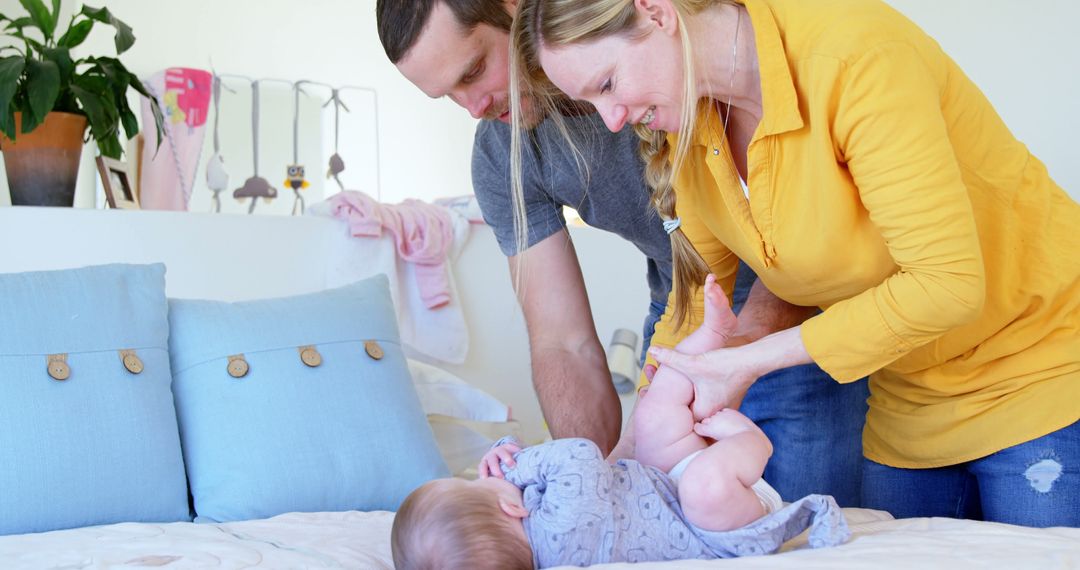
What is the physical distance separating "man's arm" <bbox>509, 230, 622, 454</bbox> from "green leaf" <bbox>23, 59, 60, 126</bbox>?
1.11m

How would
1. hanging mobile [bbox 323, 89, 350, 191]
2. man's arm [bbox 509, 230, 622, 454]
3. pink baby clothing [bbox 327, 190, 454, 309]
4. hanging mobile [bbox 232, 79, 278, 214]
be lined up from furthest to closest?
hanging mobile [bbox 323, 89, 350, 191] → hanging mobile [bbox 232, 79, 278, 214] → pink baby clothing [bbox 327, 190, 454, 309] → man's arm [bbox 509, 230, 622, 454]

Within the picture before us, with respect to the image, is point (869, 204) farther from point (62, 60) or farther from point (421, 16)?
point (62, 60)

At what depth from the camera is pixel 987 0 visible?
246 centimetres

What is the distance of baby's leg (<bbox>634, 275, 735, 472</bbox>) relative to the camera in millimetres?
1373

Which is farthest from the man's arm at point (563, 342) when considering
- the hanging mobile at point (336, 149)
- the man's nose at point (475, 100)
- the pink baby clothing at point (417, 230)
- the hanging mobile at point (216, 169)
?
the hanging mobile at point (336, 149)

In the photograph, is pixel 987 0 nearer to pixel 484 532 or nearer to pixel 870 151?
pixel 870 151

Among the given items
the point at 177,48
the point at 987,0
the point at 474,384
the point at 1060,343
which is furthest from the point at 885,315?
the point at 177,48

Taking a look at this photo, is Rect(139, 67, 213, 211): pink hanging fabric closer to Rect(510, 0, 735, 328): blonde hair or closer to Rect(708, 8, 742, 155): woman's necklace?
Rect(510, 0, 735, 328): blonde hair

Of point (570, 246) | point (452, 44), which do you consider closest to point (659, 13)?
point (452, 44)

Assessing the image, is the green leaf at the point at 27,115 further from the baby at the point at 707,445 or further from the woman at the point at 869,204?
the baby at the point at 707,445

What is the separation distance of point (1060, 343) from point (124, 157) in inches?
95.2

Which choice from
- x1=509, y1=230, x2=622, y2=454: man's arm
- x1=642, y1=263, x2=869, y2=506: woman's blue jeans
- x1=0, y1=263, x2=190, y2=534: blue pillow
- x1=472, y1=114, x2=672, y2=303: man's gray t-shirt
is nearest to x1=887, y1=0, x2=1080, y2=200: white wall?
x1=642, y1=263, x2=869, y2=506: woman's blue jeans

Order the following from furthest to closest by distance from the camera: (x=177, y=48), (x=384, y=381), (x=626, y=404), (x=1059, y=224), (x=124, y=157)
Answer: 1. (x=177, y=48)
2. (x=626, y=404)
3. (x=124, y=157)
4. (x=384, y=381)
5. (x=1059, y=224)

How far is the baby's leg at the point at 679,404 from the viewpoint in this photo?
1.37 metres
